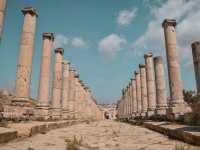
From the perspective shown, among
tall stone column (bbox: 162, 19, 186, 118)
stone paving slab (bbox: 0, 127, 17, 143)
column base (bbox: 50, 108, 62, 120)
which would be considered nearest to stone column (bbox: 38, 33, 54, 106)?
column base (bbox: 50, 108, 62, 120)

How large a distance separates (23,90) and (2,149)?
417 inches

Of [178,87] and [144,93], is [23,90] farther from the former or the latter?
[144,93]

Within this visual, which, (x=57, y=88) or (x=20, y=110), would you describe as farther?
(x=57, y=88)

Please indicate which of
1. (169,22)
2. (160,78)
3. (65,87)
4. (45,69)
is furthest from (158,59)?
(65,87)

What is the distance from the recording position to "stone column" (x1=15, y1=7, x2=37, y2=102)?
48.5 ft

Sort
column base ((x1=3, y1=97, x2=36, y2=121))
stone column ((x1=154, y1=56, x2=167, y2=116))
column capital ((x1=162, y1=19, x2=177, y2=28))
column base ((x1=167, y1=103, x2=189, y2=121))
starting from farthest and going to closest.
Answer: stone column ((x1=154, y1=56, x2=167, y2=116))
column capital ((x1=162, y1=19, x2=177, y2=28))
column base ((x1=167, y1=103, x2=189, y2=121))
column base ((x1=3, y1=97, x2=36, y2=121))

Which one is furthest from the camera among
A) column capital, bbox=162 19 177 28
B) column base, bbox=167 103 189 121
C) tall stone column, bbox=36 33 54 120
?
tall stone column, bbox=36 33 54 120

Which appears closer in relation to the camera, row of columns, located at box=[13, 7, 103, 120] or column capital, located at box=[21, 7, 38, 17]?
row of columns, located at box=[13, 7, 103, 120]

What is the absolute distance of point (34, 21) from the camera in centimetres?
1611

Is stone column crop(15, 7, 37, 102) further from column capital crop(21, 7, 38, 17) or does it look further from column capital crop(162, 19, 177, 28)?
column capital crop(162, 19, 177, 28)

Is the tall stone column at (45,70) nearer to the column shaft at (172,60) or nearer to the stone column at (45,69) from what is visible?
the stone column at (45,69)

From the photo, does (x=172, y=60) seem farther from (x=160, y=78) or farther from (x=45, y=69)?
(x=45, y=69)

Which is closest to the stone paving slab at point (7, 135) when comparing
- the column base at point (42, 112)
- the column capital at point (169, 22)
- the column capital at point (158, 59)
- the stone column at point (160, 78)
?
the column base at point (42, 112)

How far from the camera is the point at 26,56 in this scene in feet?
50.2
